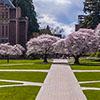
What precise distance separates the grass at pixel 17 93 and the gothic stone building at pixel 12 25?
3249 inches

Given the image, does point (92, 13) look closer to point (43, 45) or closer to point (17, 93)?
point (43, 45)

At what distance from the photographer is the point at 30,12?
404ft

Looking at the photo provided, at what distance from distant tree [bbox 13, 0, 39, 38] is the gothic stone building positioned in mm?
8390

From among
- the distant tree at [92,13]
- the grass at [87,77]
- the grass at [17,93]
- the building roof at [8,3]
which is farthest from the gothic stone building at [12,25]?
the grass at [17,93]

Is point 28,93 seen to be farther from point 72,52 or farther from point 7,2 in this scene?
point 7,2

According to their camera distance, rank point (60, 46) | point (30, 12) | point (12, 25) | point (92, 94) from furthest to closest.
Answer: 1. point (30, 12)
2. point (12, 25)
3. point (60, 46)
4. point (92, 94)

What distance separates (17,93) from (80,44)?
137ft

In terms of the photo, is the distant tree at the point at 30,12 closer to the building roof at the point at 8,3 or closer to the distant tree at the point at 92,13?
the building roof at the point at 8,3

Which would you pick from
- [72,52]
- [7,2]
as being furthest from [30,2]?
[72,52]

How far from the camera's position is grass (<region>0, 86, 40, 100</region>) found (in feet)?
60.5

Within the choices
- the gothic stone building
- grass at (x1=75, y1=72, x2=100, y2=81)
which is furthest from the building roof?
grass at (x1=75, y1=72, x2=100, y2=81)

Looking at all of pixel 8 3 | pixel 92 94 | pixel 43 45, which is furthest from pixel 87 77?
pixel 8 3

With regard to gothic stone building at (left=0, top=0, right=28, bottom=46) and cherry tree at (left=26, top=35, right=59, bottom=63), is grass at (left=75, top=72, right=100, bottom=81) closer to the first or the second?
cherry tree at (left=26, top=35, right=59, bottom=63)

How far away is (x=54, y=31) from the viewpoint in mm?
141625
